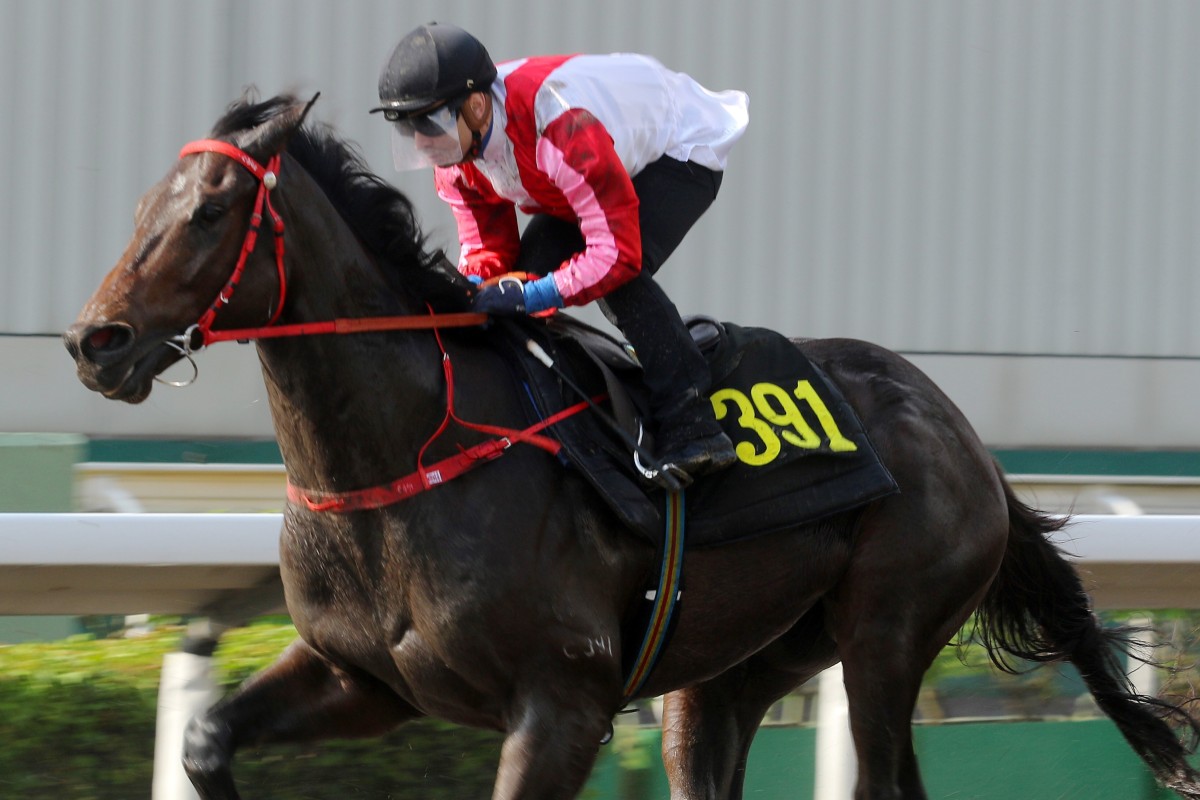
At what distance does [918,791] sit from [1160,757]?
81cm

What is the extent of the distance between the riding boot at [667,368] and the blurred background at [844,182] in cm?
307

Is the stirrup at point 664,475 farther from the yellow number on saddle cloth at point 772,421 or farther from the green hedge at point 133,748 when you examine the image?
the green hedge at point 133,748

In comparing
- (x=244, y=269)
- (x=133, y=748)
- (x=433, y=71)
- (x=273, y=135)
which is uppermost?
(x=433, y=71)

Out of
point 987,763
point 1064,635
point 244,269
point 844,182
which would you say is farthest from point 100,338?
point 844,182

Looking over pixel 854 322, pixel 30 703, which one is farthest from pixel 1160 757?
pixel 854 322

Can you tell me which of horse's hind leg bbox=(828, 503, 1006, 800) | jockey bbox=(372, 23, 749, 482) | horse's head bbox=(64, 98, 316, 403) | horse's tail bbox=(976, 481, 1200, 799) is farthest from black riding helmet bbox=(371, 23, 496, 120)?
horse's tail bbox=(976, 481, 1200, 799)

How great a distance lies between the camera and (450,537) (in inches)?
110

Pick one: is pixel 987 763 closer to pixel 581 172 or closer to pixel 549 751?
pixel 549 751

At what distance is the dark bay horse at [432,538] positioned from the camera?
2629 mm

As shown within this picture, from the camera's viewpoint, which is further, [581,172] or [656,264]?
[656,264]

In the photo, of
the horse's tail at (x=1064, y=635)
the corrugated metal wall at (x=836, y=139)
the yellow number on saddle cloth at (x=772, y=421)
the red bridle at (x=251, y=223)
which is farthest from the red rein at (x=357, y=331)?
the corrugated metal wall at (x=836, y=139)

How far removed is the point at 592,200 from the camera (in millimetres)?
2854

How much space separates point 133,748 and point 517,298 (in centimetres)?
163

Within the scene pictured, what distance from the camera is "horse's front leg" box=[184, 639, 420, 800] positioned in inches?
117
